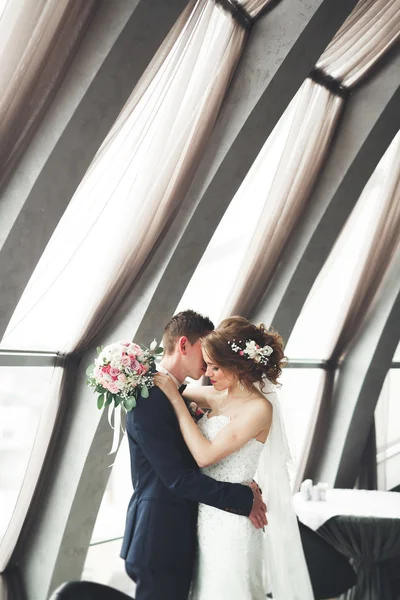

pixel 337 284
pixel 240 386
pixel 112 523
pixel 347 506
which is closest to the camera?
pixel 240 386

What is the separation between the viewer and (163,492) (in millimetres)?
3002

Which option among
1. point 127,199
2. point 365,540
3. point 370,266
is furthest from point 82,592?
point 370,266

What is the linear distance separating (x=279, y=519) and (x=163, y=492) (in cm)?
75

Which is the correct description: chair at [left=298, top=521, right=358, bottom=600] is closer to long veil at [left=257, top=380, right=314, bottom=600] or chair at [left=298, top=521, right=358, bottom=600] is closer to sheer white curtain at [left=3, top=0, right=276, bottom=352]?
long veil at [left=257, top=380, right=314, bottom=600]

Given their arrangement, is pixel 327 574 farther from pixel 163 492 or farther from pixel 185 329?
pixel 185 329

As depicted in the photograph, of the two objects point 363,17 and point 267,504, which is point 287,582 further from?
point 363,17

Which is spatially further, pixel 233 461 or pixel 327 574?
pixel 327 574

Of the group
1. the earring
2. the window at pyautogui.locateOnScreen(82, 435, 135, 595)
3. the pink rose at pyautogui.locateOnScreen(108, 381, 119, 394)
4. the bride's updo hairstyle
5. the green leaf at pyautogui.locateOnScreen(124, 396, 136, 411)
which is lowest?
the window at pyautogui.locateOnScreen(82, 435, 135, 595)

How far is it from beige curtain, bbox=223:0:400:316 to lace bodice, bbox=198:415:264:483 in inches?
120

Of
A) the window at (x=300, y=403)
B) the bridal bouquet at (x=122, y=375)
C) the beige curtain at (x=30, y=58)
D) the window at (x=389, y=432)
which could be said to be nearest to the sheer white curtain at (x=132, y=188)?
the beige curtain at (x=30, y=58)

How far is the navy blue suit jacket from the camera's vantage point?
2904 millimetres

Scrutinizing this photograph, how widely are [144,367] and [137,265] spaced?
1.88 metres

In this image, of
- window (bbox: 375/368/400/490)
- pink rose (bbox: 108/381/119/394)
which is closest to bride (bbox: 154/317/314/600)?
pink rose (bbox: 108/381/119/394)

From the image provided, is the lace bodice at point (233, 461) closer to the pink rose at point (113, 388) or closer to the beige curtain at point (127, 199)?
the pink rose at point (113, 388)
